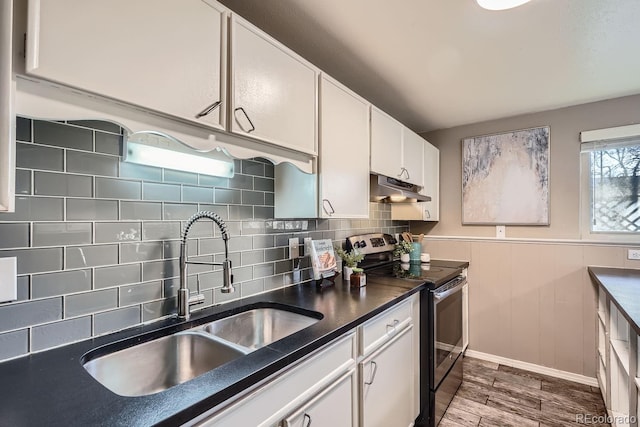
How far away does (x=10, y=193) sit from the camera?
66 centimetres

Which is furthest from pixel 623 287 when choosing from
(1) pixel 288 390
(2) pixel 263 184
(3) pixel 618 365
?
(2) pixel 263 184

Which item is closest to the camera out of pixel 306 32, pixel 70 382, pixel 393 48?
pixel 70 382

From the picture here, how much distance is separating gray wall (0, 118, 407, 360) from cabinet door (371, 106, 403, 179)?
1032mm

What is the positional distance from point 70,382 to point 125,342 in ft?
0.81

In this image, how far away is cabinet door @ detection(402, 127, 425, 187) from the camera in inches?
97.7

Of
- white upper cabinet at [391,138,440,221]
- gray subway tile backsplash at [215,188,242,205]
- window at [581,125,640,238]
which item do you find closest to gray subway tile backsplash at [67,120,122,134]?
gray subway tile backsplash at [215,188,242,205]

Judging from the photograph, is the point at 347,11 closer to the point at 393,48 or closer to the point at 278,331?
the point at 393,48

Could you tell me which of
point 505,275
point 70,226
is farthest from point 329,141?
point 505,275

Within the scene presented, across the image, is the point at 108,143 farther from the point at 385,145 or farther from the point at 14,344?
the point at 385,145

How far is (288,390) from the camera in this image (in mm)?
977

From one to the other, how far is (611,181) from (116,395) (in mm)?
3414

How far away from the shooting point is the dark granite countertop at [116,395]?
66 cm

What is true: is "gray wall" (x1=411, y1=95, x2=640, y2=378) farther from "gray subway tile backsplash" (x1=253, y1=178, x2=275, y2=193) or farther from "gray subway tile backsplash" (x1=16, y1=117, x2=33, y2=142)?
"gray subway tile backsplash" (x1=16, y1=117, x2=33, y2=142)

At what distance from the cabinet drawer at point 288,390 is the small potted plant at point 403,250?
5.24ft
